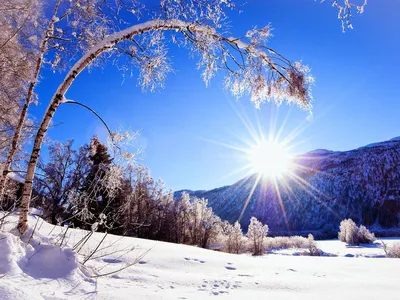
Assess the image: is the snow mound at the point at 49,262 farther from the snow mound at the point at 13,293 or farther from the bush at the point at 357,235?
the bush at the point at 357,235

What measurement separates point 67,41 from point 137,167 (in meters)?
2.65

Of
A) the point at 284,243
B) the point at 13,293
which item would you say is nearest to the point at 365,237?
the point at 284,243

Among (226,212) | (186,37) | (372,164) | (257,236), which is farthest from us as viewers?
(226,212)

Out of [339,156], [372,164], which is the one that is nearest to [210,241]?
[372,164]

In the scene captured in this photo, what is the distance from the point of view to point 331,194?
115000 millimetres

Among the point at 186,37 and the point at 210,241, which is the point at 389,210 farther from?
the point at 186,37

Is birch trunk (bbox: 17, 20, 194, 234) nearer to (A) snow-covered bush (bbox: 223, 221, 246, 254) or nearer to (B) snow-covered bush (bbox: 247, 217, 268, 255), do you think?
(B) snow-covered bush (bbox: 247, 217, 268, 255)

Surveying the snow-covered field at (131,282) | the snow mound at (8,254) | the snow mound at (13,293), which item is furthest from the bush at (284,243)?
the snow mound at (13,293)

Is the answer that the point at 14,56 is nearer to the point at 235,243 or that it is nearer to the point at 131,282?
the point at 131,282

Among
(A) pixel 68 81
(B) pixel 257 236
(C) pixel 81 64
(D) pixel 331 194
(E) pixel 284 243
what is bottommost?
(E) pixel 284 243

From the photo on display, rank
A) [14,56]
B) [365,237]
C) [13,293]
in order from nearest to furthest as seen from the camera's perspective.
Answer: [13,293] → [14,56] → [365,237]

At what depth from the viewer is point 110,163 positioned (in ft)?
14.8

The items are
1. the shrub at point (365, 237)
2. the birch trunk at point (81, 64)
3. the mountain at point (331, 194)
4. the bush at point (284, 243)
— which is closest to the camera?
the birch trunk at point (81, 64)

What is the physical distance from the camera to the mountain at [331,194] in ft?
342
